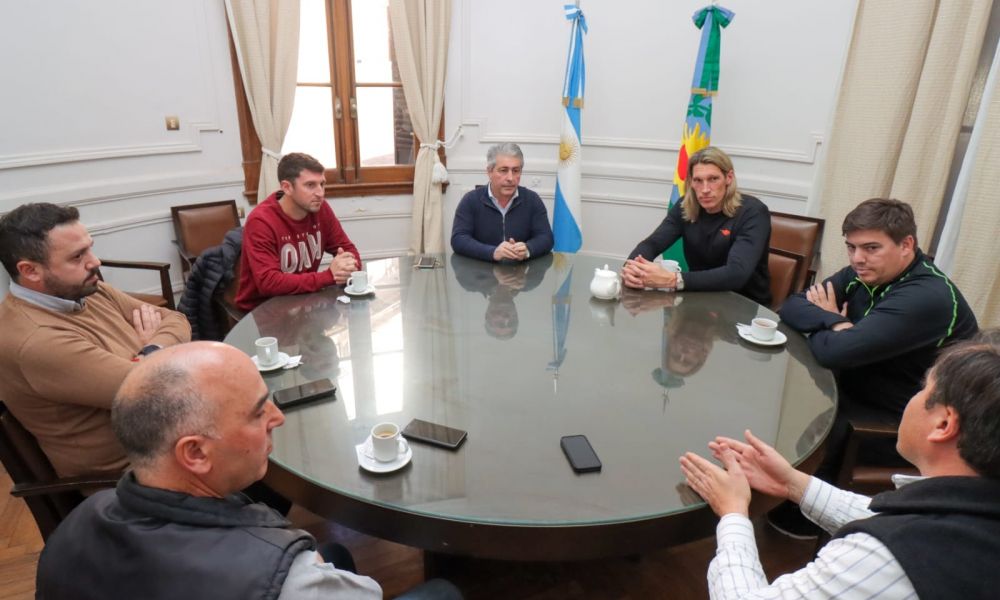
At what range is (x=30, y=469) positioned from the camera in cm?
129

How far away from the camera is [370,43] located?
390cm

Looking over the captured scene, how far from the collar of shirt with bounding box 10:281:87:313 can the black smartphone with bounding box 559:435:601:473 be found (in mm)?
1355

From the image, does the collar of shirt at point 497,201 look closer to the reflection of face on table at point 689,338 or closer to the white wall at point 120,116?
the reflection of face on table at point 689,338

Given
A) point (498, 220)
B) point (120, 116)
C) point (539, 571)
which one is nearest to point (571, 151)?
point (498, 220)

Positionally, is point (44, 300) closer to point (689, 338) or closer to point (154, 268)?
point (154, 268)

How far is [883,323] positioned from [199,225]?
3414 mm

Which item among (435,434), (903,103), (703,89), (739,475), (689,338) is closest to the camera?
(739,475)

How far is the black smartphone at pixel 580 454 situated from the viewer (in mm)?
1105

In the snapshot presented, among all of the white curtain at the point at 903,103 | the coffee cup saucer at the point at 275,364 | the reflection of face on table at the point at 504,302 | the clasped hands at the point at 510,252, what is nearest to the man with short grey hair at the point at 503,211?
the clasped hands at the point at 510,252

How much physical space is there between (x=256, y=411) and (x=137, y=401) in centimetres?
16

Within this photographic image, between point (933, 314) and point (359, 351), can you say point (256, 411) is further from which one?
A: point (933, 314)

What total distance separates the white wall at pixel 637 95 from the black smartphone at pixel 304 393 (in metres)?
3.04

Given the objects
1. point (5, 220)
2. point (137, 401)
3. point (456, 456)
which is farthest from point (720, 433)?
point (5, 220)

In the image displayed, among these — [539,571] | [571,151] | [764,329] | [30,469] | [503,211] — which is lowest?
[539,571]
